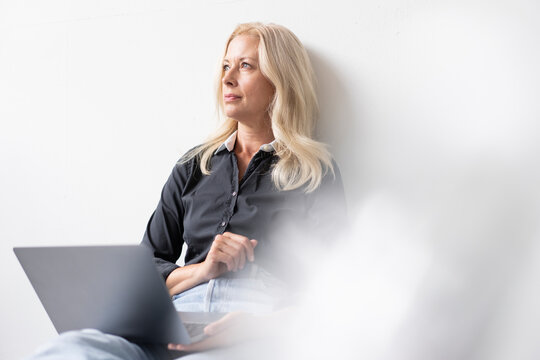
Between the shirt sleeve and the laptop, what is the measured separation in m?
0.53

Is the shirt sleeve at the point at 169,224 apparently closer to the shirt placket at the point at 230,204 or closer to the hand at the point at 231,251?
the shirt placket at the point at 230,204

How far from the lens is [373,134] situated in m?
1.54

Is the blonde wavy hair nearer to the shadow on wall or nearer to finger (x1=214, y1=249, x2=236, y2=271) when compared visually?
the shadow on wall

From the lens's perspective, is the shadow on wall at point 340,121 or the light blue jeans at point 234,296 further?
the shadow on wall at point 340,121

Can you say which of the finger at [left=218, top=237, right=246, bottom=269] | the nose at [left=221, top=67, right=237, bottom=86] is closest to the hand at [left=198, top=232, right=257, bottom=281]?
the finger at [left=218, top=237, right=246, bottom=269]

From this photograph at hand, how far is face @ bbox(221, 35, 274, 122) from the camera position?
61.2 inches

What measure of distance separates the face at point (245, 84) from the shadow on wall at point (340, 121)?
0.52 feet

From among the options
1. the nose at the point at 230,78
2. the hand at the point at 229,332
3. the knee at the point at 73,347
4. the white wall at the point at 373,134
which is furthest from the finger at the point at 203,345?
the nose at the point at 230,78

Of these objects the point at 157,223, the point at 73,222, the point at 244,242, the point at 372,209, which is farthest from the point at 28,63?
the point at 372,209

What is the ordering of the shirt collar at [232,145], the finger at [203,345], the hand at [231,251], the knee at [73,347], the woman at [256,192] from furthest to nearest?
the shirt collar at [232,145] → the woman at [256,192] → the hand at [231,251] → the finger at [203,345] → the knee at [73,347]

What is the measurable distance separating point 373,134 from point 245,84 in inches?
14.8

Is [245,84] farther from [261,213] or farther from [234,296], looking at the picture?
[234,296]

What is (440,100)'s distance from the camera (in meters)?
1.47

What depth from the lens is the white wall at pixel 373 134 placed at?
1390mm
